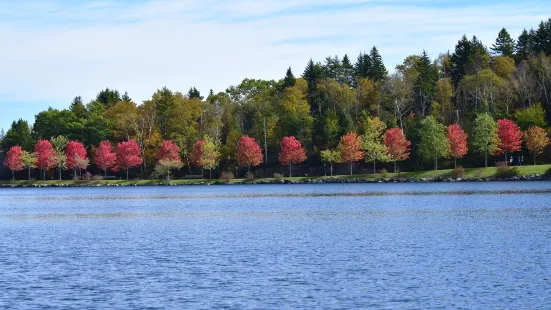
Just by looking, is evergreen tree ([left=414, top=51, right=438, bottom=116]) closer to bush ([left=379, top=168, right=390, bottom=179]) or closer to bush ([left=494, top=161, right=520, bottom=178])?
bush ([left=379, top=168, right=390, bottom=179])

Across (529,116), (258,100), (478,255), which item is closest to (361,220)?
(478,255)

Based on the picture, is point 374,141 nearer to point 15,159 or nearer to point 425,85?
point 425,85

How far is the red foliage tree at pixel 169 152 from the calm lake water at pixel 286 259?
8690 cm

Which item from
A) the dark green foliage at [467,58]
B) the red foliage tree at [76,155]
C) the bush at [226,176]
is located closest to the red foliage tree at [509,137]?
the dark green foliage at [467,58]

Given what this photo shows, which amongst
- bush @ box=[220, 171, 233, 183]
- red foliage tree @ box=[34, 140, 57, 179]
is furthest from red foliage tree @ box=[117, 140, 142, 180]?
bush @ box=[220, 171, 233, 183]

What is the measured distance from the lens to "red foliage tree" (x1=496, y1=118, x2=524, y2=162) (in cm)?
13112

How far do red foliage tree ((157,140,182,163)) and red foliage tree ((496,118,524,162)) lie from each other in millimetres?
68651

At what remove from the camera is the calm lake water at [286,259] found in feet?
97.8

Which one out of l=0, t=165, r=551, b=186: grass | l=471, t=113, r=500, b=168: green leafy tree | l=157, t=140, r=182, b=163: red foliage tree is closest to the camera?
l=0, t=165, r=551, b=186: grass

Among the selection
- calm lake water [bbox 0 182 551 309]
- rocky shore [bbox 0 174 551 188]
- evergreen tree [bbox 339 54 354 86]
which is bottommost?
calm lake water [bbox 0 182 551 309]

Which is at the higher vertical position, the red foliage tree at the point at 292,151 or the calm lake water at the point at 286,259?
the red foliage tree at the point at 292,151

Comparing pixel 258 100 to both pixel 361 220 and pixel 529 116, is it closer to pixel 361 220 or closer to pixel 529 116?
pixel 529 116

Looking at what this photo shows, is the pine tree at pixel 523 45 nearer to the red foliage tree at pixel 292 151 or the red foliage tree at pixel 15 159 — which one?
the red foliage tree at pixel 292 151

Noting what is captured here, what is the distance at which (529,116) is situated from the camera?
445 ft
